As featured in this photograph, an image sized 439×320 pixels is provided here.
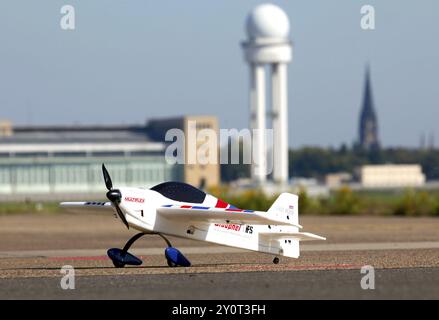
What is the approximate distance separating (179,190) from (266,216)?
2.31 meters

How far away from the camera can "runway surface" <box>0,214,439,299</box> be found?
17.5 metres

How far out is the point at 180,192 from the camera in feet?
77.5

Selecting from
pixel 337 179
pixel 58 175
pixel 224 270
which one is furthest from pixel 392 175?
pixel 224 270

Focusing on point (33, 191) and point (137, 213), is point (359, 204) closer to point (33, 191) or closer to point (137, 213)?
point (137, 213)

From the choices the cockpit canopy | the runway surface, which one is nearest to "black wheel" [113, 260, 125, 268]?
the runway surface

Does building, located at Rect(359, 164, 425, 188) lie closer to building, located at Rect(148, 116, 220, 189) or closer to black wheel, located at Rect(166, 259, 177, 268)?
building, located at Rect(148, 116, 220, 189)

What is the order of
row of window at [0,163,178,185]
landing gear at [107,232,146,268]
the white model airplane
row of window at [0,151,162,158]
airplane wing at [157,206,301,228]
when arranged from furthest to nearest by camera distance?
row of window at [0,151,162,158] → row of window at [0,163,178,185] → landing gear at [107,232,146,268] → the white model airplane → airplane wing at [157,206,301,228]

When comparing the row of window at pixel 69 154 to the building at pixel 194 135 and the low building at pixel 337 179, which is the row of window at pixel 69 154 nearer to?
the building at pixel 194 135

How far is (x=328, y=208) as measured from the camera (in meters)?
71.0

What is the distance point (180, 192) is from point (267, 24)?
122m

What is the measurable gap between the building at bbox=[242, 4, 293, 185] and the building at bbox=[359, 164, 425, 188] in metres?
20.8

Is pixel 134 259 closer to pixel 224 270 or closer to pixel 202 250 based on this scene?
pixel 224 270

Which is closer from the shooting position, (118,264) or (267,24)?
(118,264)
